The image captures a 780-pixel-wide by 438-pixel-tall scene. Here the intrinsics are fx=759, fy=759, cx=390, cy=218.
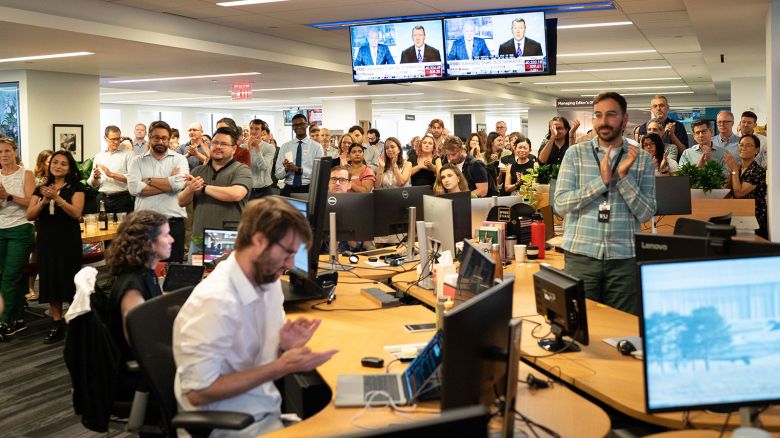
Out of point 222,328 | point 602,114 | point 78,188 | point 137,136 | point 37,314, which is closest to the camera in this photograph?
point 222,328

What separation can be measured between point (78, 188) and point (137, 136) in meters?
5.16

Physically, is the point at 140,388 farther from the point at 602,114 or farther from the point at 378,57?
the point at 378,57

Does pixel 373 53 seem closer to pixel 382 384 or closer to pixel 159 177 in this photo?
pixel 159 177

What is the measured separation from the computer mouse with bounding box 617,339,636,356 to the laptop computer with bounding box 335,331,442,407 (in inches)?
36.2

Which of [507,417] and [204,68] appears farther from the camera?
[204,68]

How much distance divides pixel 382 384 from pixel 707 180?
525 cm

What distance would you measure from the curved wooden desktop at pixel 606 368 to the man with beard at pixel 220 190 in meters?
2.58

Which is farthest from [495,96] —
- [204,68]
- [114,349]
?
[114,349]

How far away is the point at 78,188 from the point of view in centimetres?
635

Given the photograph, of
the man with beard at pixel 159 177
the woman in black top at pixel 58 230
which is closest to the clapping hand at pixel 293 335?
the man with beard at pixel 159 177

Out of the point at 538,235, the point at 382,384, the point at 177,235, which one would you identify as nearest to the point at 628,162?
the point at 538,235

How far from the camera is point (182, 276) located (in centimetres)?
433

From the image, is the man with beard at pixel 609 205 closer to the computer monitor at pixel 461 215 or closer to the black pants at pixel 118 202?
the computer monitor at pixel 461 215

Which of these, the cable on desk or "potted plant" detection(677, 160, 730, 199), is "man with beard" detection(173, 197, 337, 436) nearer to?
the cable on desk
